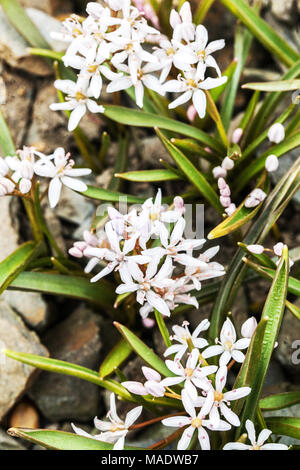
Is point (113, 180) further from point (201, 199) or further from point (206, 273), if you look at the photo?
point (206, 273)

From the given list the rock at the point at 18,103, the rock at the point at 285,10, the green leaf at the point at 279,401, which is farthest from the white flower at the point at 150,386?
the rock at the point at 285,10

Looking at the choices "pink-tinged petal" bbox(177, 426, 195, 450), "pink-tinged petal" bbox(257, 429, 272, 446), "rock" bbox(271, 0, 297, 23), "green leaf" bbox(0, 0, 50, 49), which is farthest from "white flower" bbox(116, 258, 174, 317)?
"rock" bbox(271, 0, 297, 23)

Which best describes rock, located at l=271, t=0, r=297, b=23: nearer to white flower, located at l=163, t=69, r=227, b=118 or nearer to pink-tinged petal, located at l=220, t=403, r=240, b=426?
white flower, located at l=163, t=69, r=227, b=118

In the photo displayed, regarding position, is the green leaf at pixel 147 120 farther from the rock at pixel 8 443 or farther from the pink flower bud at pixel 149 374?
the rock at pixel 8 443

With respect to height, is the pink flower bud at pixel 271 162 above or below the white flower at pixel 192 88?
below

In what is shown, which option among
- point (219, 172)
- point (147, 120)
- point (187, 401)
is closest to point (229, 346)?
point (187, 401)
